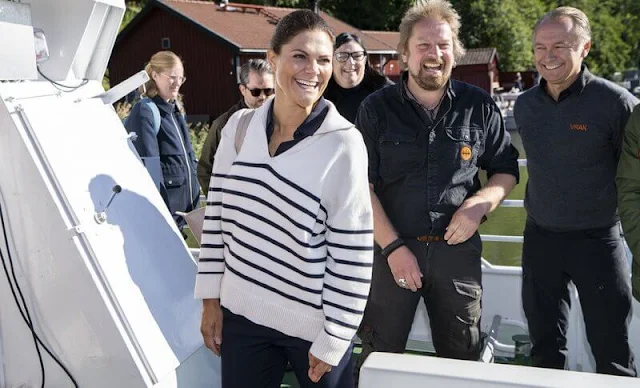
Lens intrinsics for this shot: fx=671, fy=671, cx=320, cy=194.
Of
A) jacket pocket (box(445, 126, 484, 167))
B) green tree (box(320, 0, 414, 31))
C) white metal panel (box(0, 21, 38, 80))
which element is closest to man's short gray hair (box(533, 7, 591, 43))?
jacket pocket (box(445, 126, 484, 167))

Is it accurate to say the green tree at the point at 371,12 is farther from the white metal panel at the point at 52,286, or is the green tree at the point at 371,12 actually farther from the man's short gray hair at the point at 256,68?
the white metal panel at the point at 52,286

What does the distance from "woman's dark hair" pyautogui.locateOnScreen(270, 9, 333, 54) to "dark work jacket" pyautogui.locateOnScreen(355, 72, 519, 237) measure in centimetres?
73

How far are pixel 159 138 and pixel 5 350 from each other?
6.58ft

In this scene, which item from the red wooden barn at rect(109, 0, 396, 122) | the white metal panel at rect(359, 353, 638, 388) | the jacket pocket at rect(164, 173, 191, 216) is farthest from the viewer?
the red wooden barn at rect(109, 0, 396, 122)

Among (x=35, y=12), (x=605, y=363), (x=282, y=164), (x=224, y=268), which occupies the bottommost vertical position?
(x=605, y=363)

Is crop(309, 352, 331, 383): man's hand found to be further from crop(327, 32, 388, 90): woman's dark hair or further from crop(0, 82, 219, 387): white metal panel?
crop(327, 32, 388, 90): woman's dark hair

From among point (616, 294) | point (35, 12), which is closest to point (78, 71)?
point (35, 12)

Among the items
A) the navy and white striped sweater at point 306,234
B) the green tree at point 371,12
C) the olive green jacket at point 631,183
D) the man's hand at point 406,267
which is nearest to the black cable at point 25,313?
the navy and white striped sweater at point 306,234

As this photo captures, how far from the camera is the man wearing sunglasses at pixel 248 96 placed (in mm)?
3773

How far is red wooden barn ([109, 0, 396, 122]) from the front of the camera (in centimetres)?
2355

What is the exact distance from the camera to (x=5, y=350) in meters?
2.55

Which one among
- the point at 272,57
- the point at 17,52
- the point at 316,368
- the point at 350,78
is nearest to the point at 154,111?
the point at 350,78

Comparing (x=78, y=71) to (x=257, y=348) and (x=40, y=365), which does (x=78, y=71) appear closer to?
(x=40, y=365)

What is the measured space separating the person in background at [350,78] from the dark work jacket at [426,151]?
97cm
